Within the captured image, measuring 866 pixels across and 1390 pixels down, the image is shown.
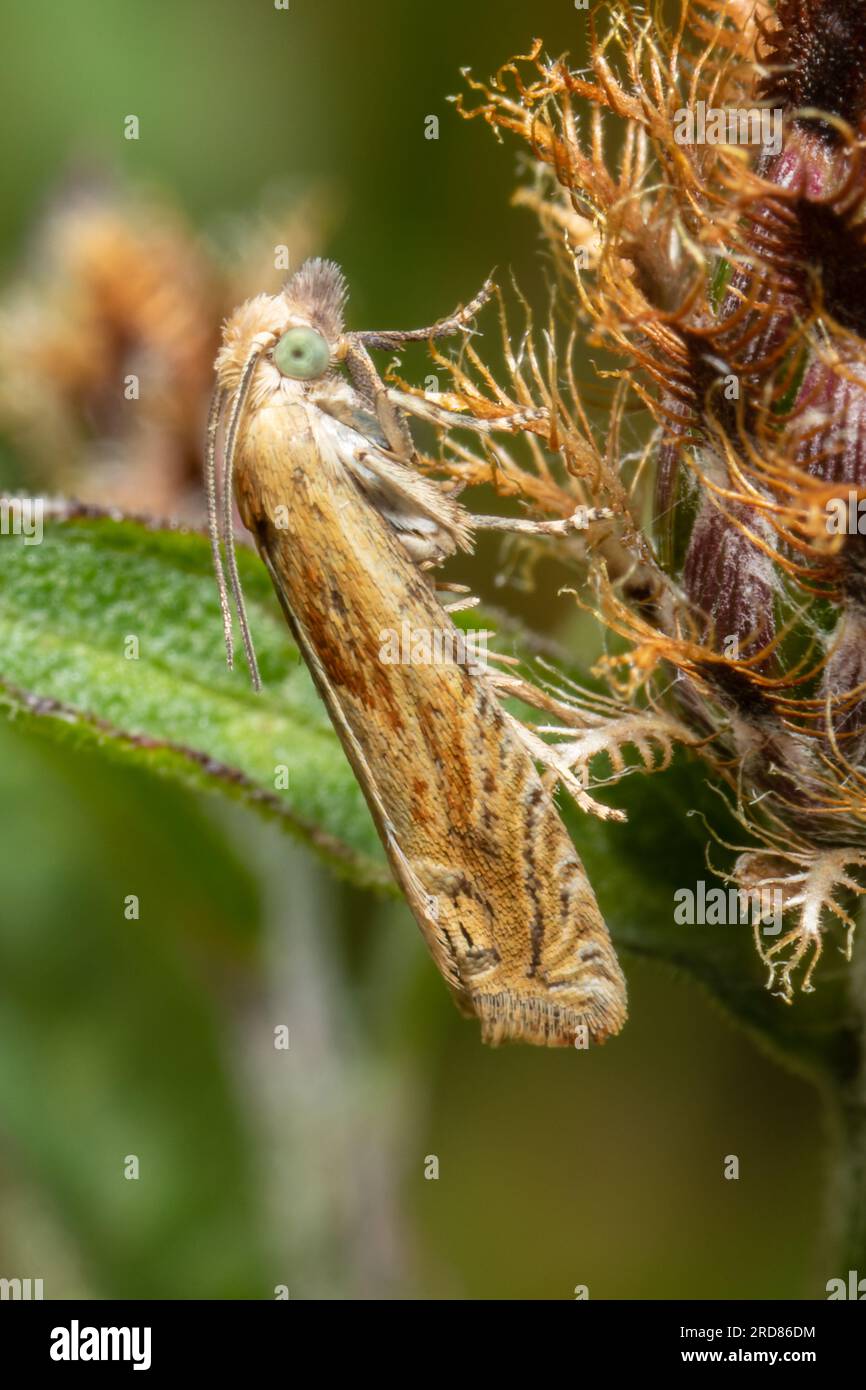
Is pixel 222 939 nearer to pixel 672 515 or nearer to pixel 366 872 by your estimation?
pixel 366 872

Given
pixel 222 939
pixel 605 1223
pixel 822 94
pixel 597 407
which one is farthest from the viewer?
pixel 605 1223

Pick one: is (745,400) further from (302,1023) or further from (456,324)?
(302,1023)

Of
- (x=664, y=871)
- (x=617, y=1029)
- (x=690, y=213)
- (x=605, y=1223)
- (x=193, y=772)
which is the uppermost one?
(x=690, y=213)

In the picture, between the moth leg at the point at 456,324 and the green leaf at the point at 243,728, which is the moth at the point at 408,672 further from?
the green leaf at the point at 243,728

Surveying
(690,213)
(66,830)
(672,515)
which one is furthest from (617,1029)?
(66,830)

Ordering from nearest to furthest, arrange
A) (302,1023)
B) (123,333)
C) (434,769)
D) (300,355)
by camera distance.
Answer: (434,769) < (300,355) < (302,1023) < (123,333)

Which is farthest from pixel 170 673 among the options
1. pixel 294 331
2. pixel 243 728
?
pixel 294 331

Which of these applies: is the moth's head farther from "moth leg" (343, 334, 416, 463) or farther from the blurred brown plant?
the blurred brown plant
